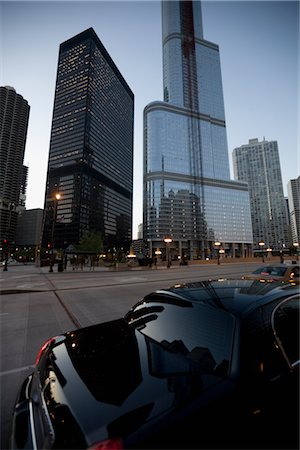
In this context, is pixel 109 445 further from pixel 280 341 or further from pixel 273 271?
pixel 273 271

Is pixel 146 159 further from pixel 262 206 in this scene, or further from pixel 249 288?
pixel 249 288

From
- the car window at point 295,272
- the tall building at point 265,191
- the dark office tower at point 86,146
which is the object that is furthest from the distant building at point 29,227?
the tall building at point 265,191

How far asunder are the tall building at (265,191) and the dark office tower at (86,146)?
344ft

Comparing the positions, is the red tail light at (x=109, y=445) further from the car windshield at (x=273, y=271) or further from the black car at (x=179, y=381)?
the car windshield at (x=273, y=271)

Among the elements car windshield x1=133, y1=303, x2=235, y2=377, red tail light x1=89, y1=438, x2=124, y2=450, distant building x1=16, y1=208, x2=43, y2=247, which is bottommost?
red tail light x1=89, y1=438, x2=124, y2=450

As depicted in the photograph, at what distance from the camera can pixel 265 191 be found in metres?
160

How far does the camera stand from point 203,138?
144500 mm

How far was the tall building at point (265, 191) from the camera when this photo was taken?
154 meters

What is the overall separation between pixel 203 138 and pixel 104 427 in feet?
528

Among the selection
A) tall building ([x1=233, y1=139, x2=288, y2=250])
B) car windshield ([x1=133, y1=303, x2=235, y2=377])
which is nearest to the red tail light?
car windshield ([x1=133, y1=303, x2=235, y2=377])

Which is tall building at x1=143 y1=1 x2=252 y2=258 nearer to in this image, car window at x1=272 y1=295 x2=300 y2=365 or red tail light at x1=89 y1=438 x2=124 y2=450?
car window at x1=272 y1=295 x2=300 y2=365

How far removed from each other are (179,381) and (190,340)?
46 centimetres

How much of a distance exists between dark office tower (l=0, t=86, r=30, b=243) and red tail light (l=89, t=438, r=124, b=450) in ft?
184

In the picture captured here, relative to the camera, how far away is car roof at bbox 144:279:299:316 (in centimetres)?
193
